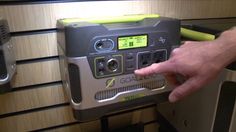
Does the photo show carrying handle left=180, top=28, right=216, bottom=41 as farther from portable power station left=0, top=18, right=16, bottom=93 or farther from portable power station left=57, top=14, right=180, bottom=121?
portable power station left=0, top=18, right=16, bottom=93

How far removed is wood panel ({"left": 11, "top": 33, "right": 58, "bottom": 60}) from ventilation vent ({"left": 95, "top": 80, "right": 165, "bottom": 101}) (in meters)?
0.31

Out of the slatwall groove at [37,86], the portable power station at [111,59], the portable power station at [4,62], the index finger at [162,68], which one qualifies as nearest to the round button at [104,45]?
the portable power station at [111,59]

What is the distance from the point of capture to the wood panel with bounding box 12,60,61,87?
821mm

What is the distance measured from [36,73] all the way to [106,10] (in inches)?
14.5

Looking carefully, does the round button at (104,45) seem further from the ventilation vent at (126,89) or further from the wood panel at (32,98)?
the wood panel at (32,98)

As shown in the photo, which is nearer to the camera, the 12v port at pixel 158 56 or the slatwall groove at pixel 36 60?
the 12v port at pixel 158 56

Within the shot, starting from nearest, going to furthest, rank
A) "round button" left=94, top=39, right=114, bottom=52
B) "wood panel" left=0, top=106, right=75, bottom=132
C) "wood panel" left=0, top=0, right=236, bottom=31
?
"round button" left=94, top=39, right=114, bottom=52
"wood panel" left=0, top=0, right=236, bottom=31
"wood panel" left=0, top=106, right=75, bottom=132

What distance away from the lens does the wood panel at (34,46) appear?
0.79 m

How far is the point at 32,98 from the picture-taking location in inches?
34.2

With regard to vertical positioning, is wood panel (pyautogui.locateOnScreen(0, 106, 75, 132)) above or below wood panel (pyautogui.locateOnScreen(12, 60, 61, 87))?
below

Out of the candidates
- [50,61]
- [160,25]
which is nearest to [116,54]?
[160,25]

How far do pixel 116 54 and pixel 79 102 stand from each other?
174 millimetres

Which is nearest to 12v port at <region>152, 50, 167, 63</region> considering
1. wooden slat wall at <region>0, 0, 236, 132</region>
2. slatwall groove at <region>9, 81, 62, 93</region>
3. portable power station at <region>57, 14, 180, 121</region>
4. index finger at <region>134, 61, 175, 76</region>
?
portable power station at <region>57, 14, 180, 121</region>

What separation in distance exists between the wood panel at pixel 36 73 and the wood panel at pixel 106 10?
141 mm
